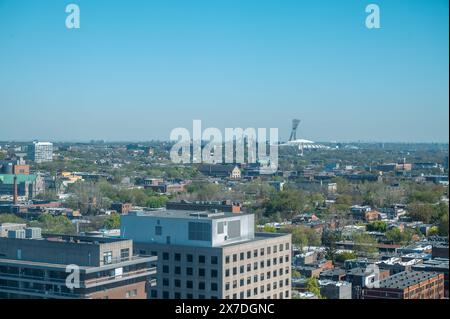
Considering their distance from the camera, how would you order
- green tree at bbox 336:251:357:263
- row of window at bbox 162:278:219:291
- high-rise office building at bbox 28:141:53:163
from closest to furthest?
row of window at bbox 162:278:219:291, green tree at bbox 336:251:357:263, high-rise office building at bbox 28:141:53:163

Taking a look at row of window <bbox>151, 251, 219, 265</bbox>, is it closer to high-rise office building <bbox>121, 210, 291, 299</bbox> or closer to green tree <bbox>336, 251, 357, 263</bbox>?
high-rise office building <bbox>121, 210, 291, 299</bbox>

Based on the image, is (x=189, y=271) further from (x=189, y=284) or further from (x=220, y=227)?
(x=220, y=227)

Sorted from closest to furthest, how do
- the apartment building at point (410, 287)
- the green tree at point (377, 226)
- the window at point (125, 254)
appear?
the window at point (125, 254), the apartment building at point (410, 287), the green tree at point (377, 226)

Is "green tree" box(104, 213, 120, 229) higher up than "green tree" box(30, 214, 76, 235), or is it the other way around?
"green tree" box(104, 213, 120, 229)

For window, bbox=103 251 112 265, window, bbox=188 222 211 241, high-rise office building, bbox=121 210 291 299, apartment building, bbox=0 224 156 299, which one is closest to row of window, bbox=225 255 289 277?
high-rise office building, bbox=121 210 291 299

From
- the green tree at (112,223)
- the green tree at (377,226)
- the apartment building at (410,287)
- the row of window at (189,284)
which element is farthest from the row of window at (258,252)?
the green tree at (377,226)

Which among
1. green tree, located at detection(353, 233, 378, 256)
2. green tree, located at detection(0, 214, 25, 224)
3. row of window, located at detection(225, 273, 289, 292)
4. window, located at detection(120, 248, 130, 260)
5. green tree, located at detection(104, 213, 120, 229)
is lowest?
green tree, located at detection(353, 233, 378, 256)

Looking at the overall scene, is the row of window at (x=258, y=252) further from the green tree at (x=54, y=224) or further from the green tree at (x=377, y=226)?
the green tree at (x=377, y=226)

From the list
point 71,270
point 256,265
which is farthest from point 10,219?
point 71,270

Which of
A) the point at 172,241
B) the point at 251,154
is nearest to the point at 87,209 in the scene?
the point at 172,241

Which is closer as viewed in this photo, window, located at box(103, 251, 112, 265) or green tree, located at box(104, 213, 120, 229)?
window, located at box(103, 251, 112, 265)
